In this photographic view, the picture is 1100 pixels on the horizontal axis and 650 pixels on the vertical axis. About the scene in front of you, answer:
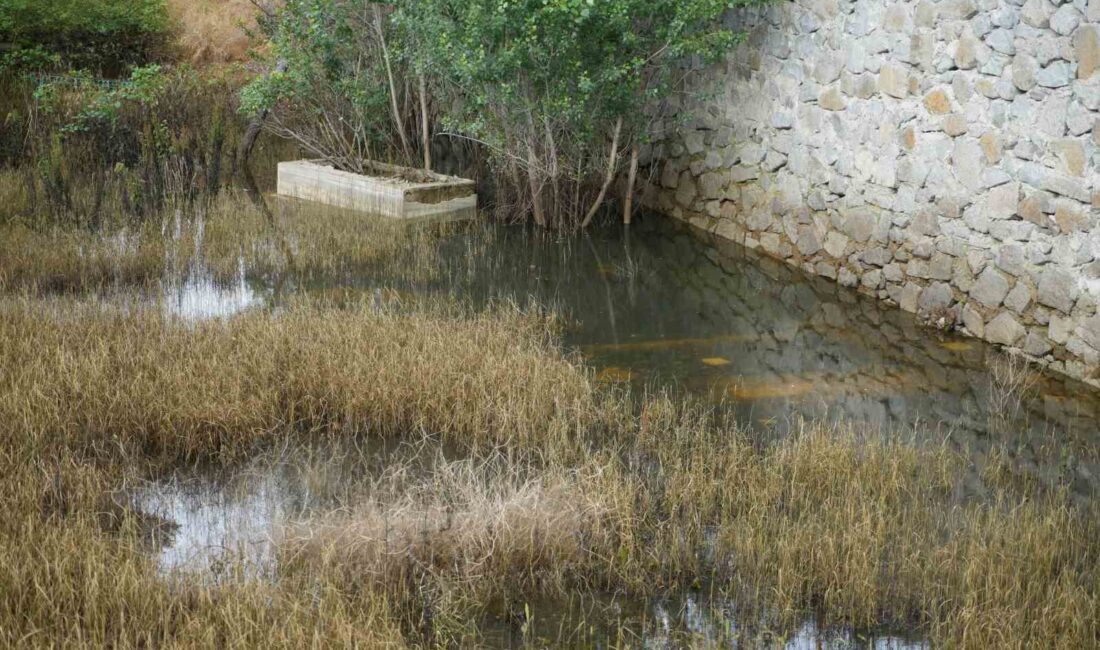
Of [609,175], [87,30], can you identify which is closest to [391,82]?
[609,175]

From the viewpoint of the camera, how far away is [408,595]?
15.1 feet

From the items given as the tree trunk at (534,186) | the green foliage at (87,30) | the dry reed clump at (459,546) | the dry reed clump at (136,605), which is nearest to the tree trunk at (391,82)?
the tree trunk at (534,186)

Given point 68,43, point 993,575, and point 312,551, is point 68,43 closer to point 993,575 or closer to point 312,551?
point 312,551

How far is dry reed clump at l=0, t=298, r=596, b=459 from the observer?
20.2ft

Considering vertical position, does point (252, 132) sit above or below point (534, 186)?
above

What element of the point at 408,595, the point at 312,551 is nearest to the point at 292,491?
the point at 312,551

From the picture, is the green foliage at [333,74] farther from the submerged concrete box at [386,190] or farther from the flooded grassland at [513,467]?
the flooded grassland at [513,467]

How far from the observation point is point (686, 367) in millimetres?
7742

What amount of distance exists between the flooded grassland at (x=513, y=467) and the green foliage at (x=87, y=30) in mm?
9388

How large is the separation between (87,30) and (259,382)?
46.0 feet

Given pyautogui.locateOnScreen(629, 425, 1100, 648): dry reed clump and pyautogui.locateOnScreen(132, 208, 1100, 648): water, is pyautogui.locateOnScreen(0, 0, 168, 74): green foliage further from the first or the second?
pyautogui.locateOnScreen(629, 425, 1100, 648): dry reed clump

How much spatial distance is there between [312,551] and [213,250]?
19.5 ft

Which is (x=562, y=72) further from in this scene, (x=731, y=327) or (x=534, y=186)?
(x=731, y=327)

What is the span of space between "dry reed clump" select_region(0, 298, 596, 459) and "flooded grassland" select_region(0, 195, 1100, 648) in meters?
0.02
